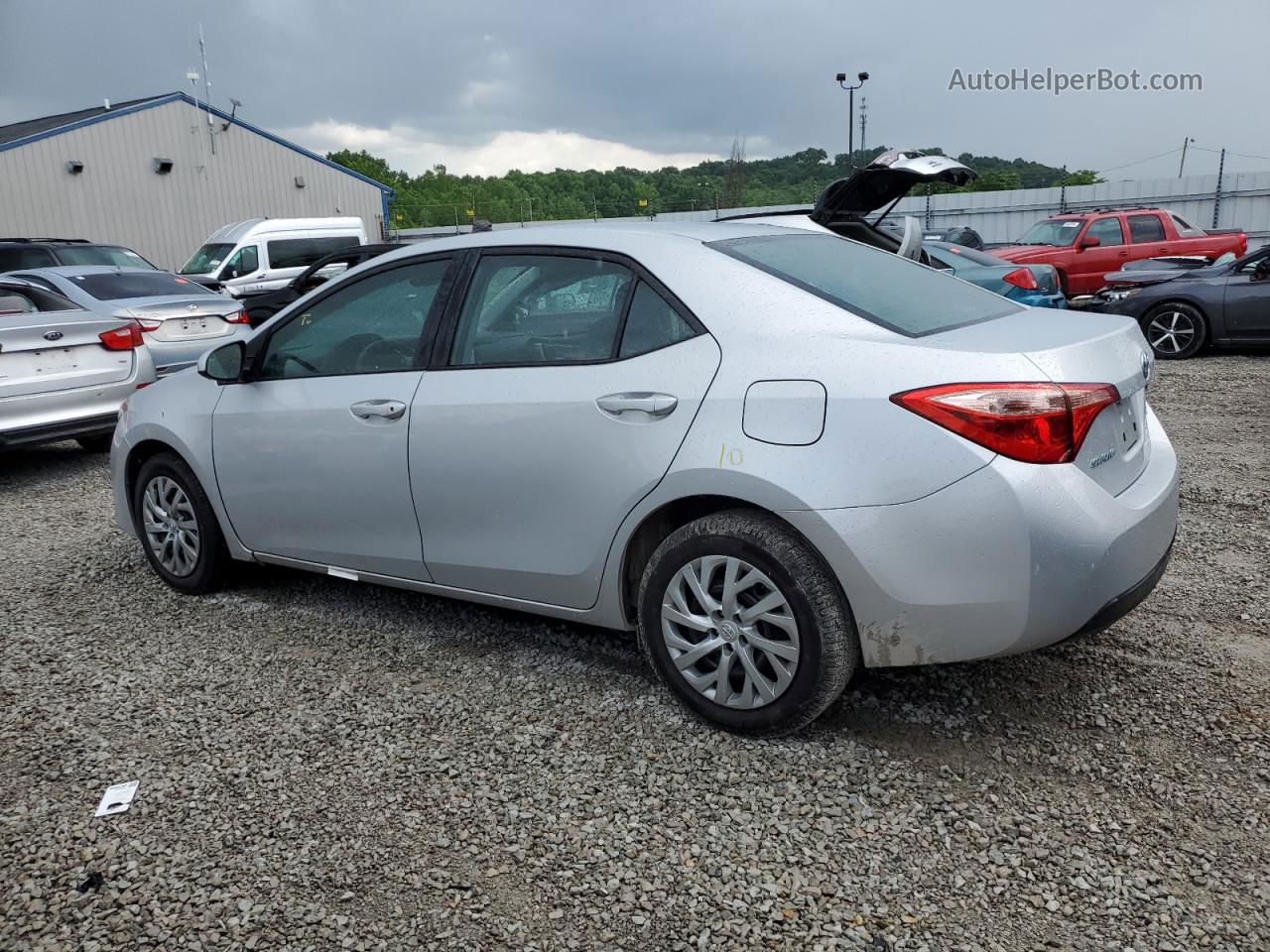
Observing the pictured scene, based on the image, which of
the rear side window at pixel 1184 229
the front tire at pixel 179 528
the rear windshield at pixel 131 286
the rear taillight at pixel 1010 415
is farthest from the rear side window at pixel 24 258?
the rear side window at pixel 1184 229

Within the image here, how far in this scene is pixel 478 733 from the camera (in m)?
3.33

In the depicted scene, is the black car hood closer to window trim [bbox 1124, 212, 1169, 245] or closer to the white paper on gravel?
the white paper on gravel

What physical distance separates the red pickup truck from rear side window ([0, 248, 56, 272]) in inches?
564

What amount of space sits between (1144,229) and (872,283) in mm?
16880

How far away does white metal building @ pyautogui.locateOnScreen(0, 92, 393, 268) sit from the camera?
86.2 feet

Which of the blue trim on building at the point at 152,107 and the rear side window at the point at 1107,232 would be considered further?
the blue trim on building at the point at 152,107

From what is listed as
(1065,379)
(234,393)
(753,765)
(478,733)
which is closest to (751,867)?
(753,765)

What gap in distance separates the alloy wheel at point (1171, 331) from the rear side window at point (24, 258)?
13.7 metres

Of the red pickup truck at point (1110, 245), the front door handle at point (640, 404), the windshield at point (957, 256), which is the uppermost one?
the front door handle at point (640, 404)

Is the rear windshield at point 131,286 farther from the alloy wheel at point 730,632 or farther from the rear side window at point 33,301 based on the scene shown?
the alloy wheel at point 730,632

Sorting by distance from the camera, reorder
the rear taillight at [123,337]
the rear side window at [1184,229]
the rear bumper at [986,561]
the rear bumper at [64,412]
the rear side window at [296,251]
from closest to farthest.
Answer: the rear bumper at [986,561] < the rear bumper at [64,412] < the rear taillight at [123,337] < the rear side window at [1184,229] < the rear side window at [296,251]

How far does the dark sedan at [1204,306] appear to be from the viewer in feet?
36.5

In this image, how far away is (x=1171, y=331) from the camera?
38.3 feet

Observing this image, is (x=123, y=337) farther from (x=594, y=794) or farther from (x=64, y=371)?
(x=594, y=794)
